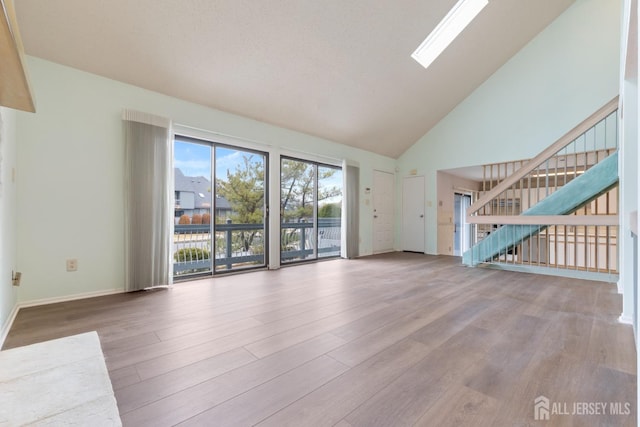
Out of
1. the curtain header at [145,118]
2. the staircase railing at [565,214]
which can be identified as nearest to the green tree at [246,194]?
the curtain header at [145,118]

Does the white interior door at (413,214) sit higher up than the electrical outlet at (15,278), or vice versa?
the white interior door at (413,214)

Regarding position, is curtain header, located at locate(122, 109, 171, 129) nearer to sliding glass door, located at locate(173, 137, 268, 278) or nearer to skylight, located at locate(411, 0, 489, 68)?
sliding glass door, located at locate(173, 137, 268, 278)

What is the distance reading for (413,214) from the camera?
6.68m

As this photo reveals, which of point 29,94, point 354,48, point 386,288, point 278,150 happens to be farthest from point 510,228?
point 29,94

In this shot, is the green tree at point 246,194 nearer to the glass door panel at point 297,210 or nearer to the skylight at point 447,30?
the glass door panel at point 297,210

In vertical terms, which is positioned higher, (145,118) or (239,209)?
(145,118)

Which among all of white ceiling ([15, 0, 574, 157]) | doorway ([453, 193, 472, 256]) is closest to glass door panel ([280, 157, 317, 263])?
white ceiling ([15, 0, 574, 157])

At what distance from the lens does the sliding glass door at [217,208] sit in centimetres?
387

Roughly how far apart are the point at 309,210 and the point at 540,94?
4.78m

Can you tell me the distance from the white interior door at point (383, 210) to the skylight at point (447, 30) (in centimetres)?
264

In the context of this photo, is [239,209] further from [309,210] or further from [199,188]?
[309,210]

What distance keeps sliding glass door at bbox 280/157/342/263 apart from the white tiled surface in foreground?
10.7 ft

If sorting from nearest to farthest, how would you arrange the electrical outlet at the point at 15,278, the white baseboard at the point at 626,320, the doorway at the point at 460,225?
the white baseboard at the point at 626,320 → the electrical outlet at the point at 15,278 → the doorway at the point at 460,225

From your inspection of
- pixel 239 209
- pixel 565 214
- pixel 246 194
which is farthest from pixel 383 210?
pixel 239 209
